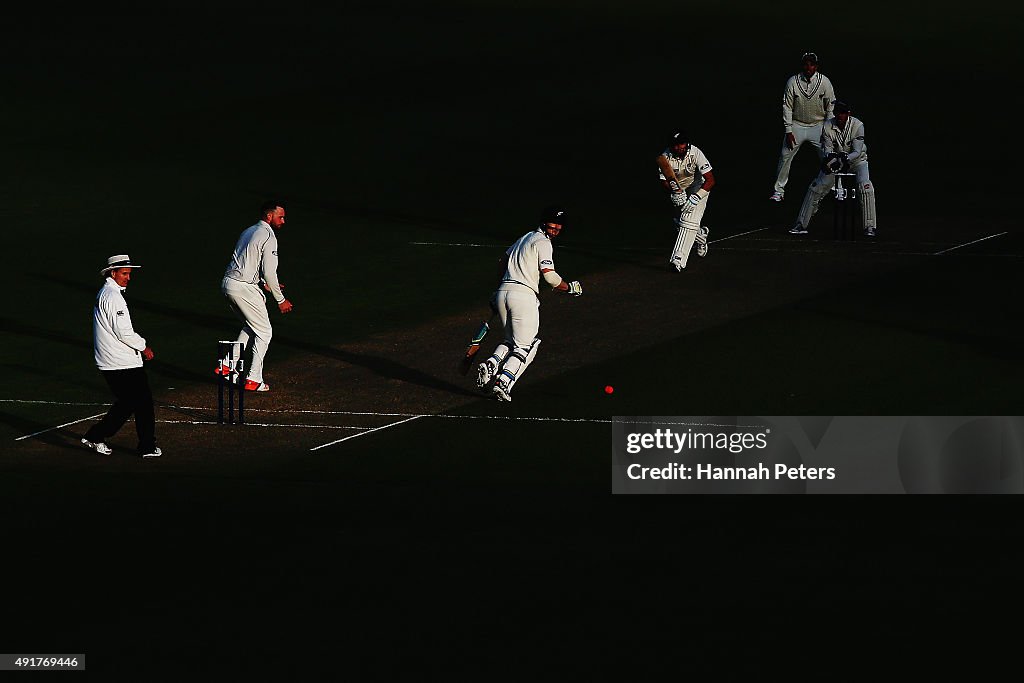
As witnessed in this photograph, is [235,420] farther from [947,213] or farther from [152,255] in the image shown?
[947,213]

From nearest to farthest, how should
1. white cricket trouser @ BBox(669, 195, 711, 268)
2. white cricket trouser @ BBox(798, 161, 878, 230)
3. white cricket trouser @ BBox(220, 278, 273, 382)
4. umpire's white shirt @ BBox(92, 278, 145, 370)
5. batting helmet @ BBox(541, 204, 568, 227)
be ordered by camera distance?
umpire's white shirt @ BBox(92, 278, 145, 370) < batting helmet @ BBox(541, 204, 568, 227) < white cricket trouser @ BBox(220, 278, 273, 382) < white cricket trouser @ BBox(669, 195, 711, 268) < white cricket trouser @ BBox(798, 161, 878, 230)

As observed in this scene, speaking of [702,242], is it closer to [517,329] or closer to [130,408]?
[517,329]

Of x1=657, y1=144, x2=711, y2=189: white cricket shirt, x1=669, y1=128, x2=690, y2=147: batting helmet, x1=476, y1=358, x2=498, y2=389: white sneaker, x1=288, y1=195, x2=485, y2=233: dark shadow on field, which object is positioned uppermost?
x1=288, y1=195, x2=485, y2=233: dark shadow on field

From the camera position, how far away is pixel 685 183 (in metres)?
27.3

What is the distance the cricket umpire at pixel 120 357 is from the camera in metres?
18.0

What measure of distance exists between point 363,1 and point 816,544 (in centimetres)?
4439

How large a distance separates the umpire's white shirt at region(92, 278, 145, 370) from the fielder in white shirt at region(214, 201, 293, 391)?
3.23m

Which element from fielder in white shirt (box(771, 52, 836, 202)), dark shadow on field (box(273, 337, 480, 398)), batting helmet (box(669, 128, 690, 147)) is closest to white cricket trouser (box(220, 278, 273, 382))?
dark shadow on field (box(273, 337, 480, 398))

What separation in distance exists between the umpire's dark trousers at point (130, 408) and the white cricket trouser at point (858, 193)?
14399 millimetres

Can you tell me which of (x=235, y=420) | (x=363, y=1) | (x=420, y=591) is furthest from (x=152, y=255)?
(x=363, y=1)

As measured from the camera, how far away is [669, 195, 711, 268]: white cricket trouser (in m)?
27.2

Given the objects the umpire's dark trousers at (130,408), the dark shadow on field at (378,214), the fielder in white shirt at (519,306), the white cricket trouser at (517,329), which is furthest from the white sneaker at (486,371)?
the dark shadow on field at (378,214)

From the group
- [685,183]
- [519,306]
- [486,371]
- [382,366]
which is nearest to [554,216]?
[519,306]

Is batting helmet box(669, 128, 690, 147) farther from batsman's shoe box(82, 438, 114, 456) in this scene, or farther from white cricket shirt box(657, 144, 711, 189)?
batsman's shoe box(82, 438, 114, 456)
